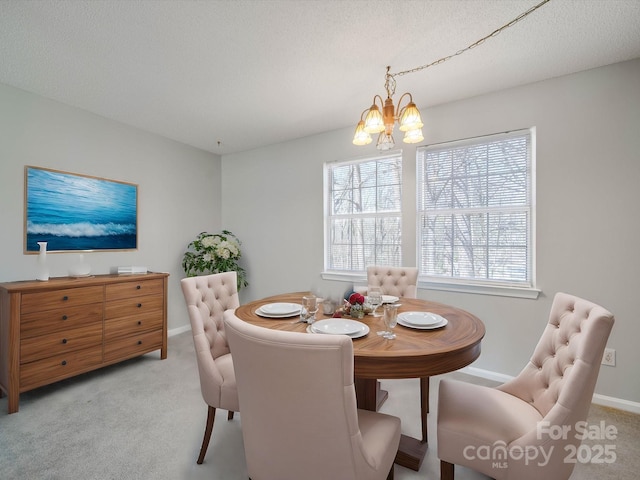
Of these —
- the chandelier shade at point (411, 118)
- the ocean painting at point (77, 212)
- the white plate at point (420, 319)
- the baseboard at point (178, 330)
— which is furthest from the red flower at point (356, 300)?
the baseboard at point (178, 330)

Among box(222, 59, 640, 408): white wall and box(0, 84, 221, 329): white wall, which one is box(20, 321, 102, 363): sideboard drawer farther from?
box(222, 59, 640, 408): white wall

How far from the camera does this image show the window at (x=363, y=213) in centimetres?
331

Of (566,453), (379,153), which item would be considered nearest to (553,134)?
(379,153)

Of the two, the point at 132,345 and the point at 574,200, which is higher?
the point at 574,200

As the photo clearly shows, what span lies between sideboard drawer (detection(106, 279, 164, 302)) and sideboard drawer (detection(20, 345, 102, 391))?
1.58 ft

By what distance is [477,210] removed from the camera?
281 cm

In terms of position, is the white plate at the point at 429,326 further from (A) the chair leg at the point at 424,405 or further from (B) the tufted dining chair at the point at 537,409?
(A) the chair leg at the point at 424,405

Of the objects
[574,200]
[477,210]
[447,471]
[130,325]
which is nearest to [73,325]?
[130,325]

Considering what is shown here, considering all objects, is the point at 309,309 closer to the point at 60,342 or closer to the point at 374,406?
the point at 374,406

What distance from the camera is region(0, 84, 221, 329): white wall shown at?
2545 mm

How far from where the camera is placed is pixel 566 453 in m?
1.05

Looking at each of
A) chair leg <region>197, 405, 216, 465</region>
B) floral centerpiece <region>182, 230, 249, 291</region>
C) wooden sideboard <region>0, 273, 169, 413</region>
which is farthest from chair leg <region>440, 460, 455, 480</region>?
floral centerpiece <region>182, 230, 249, 291</region>

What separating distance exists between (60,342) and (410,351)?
9.37ft

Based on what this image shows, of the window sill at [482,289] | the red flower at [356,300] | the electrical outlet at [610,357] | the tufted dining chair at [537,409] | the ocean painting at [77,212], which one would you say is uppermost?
the ocean painting at [77,212]
